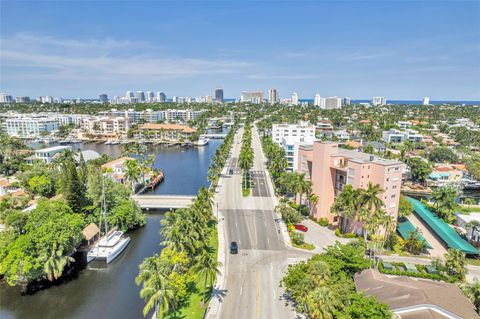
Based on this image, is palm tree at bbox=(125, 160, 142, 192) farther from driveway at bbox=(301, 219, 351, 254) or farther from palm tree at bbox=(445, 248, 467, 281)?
palm tree at bbox=(445, 248, 467, 281)

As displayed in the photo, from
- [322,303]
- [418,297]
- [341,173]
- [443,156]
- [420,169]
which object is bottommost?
[322,303]

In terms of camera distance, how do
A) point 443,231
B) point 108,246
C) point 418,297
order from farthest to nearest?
point 443,231
point 108,246
point 418,297

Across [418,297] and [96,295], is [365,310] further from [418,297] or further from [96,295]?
[96,295]

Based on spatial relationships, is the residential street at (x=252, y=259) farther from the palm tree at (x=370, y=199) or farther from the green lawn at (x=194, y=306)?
the palm tree at (x=370, y=199)

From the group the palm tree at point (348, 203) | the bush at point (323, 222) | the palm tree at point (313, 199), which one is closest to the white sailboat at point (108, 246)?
the palm tree at point (313, 199)

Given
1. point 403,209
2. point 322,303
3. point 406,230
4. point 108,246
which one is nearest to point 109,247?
point 108,246
